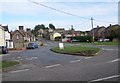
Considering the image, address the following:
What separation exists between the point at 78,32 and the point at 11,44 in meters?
95.8

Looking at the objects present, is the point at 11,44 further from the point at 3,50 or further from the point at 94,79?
the point at 94,79

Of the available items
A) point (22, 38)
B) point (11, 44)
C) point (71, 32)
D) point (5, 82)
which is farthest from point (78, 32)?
point (5, 82)

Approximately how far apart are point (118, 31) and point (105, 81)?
80.1m

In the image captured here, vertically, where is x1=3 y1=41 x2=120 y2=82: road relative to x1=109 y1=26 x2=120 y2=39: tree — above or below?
Answer: below

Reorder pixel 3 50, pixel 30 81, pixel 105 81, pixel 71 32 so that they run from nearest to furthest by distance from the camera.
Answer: pixel 105 81 → pixel 30 81 → pixel 3 50 → pixel 71 32

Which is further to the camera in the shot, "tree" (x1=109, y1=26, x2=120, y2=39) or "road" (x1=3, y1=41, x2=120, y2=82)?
"tree" (x1=109, y1=26, x2=120, y2=39)

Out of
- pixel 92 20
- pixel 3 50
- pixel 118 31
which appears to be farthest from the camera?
pixel 118 31

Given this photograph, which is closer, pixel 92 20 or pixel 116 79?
pixel 116 79

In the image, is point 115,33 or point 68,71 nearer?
point 68,71

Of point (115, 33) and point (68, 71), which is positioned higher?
point (115, 33)

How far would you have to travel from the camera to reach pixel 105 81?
11.6 m

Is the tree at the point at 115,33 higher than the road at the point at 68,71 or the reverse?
higher

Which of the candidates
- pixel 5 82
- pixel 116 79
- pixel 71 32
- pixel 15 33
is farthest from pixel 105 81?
pixel 71 32

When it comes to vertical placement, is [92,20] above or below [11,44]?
above
